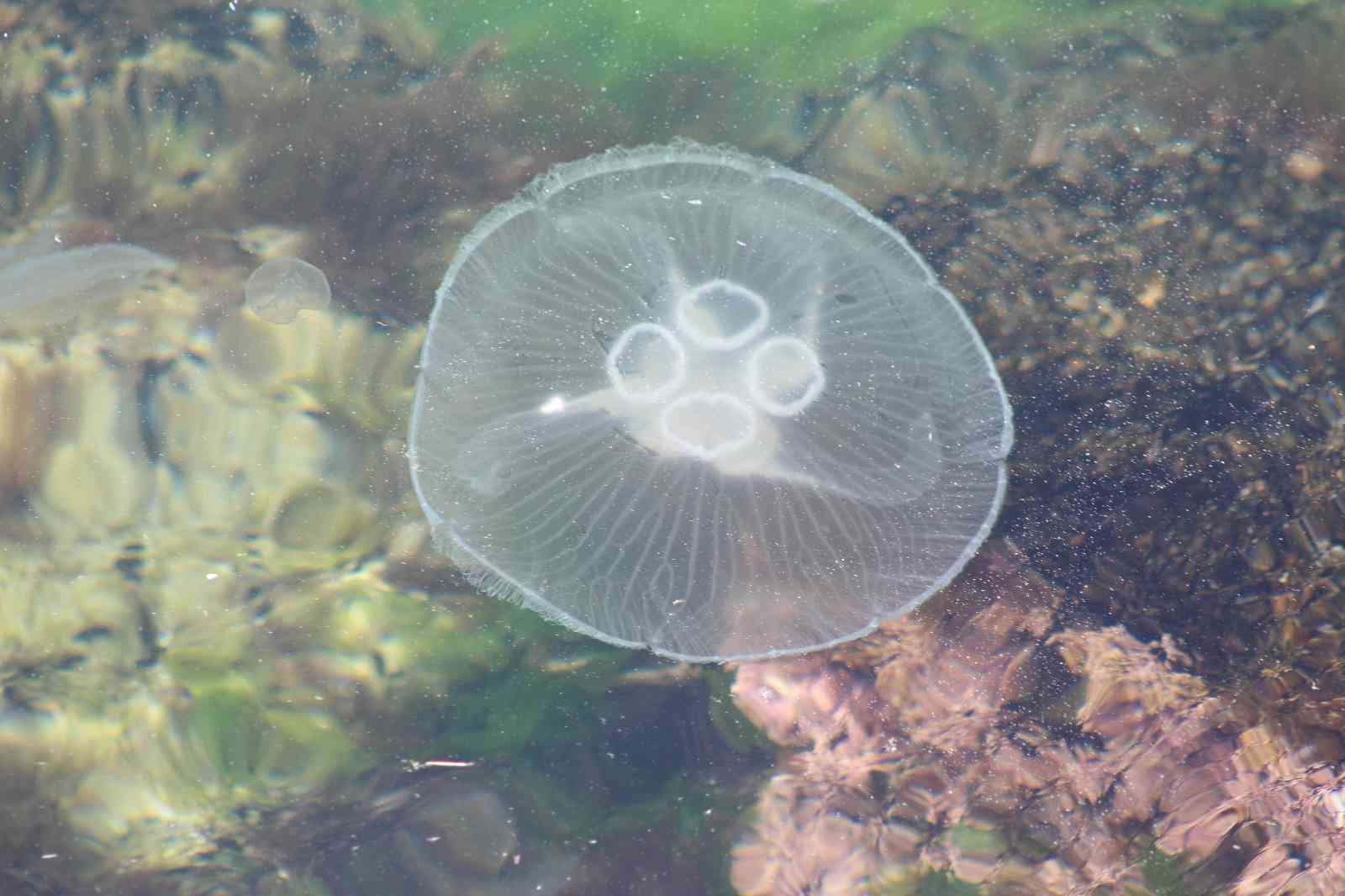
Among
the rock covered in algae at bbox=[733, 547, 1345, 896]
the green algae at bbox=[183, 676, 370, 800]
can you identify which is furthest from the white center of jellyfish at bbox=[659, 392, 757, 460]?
the green algae at bbox=[183, 676, 370, 800]

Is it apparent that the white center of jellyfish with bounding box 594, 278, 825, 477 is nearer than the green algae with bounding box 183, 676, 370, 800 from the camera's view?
Yes

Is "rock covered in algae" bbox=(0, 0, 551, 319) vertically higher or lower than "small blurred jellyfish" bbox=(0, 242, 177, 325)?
higher

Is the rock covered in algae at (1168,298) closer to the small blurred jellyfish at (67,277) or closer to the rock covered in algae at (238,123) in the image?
the rock covered in algae at (238,123)

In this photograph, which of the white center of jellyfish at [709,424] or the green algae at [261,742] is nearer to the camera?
the white center of jellyfish at [709,424]

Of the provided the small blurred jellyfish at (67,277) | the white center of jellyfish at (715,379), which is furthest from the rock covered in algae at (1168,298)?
the small blurred jellyfish at (67,277)

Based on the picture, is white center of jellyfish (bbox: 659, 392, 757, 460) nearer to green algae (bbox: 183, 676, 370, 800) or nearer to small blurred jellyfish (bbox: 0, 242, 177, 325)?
green algae (bbox: 183, 676, 370, 800)

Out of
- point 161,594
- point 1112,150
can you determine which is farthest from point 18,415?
point 1112,150

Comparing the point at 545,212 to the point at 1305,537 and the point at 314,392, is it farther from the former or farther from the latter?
the point at 1305,537

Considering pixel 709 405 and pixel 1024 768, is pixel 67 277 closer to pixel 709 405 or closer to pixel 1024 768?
pixel 709 405
